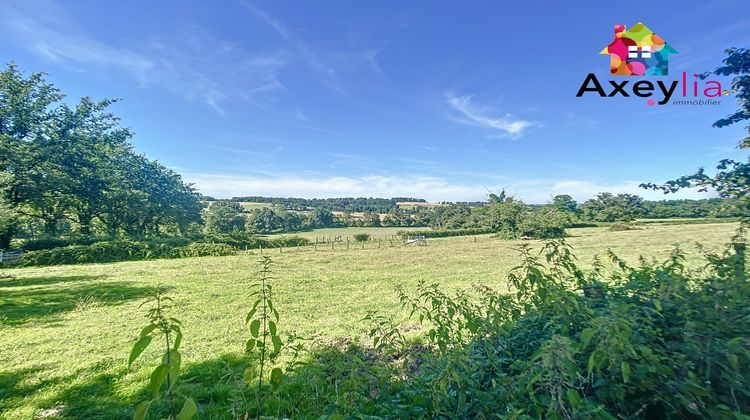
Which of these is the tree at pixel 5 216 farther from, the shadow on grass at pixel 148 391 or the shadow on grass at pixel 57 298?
the shadow on grass at pixel 148 391

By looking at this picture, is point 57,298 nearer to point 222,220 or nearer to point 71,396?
point 71,396

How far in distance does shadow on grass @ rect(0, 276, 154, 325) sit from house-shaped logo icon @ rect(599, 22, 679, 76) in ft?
39.7

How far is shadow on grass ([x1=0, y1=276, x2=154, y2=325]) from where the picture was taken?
25.4ft

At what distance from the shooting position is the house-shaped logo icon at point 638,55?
6117 millimetres

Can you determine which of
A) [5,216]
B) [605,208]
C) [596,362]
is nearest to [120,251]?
[5,216]

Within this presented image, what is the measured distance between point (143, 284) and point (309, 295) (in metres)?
7.65

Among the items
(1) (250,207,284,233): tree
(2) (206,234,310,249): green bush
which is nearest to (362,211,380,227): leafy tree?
(1) (250,207,284,233): tree

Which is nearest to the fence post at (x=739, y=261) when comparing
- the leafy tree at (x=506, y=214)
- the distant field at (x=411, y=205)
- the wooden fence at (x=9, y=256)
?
the wooden fence at (x=9, y=256)

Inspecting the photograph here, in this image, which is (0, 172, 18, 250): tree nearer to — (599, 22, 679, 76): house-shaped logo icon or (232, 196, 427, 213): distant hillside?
(599, 22, 679, 76): house-shaped logo icon

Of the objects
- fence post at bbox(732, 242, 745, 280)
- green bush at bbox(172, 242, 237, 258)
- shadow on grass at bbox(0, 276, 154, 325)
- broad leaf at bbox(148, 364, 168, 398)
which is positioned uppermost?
fence post at bbox(732, 242, 745, 280)

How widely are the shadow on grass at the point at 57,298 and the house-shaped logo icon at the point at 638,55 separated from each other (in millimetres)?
12101

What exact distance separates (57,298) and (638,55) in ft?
57.8

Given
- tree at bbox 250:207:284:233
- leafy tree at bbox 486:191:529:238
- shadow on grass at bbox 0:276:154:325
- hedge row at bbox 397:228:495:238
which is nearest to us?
shadow on grass at bbox 0:276:154:325

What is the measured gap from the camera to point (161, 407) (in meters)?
3.40
